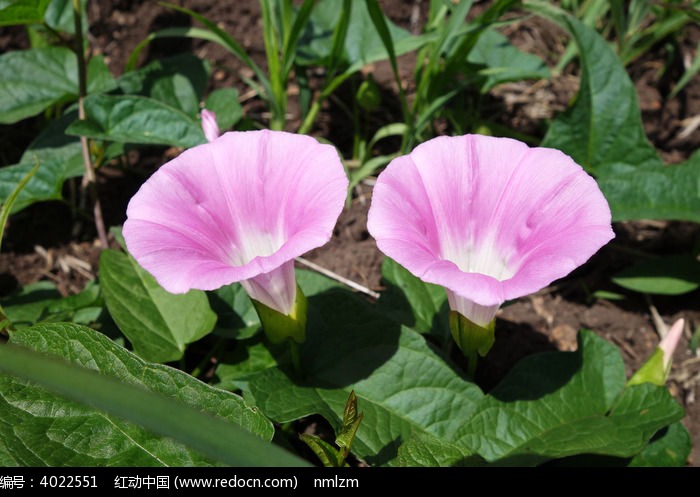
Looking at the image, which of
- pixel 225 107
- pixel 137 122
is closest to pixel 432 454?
pixel 137 122

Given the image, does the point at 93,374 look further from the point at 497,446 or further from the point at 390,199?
the point at 497,446

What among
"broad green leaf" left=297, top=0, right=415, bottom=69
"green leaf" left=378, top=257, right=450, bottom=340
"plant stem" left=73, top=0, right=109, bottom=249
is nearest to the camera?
"green leaf" left=378, top=257, right=450, bottom=340

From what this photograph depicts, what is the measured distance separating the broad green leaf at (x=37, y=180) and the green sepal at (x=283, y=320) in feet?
2.85

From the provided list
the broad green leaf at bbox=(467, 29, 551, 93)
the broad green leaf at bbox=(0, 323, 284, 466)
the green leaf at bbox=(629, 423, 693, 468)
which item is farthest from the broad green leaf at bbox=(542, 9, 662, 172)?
the broad green leaf at bbox=(0, 323, 284, 466)

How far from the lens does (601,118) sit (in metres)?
2.44

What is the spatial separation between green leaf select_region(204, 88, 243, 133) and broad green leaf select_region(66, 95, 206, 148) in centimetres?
33

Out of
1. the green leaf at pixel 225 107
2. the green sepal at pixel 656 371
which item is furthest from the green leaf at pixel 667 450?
the green leaf at pixel 225 107

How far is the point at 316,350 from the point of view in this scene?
6.47ft

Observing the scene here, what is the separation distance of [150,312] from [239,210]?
0.46 m

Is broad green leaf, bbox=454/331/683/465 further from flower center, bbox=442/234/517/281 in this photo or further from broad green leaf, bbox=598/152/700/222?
broad green leaf, bbox=598/152/700/222

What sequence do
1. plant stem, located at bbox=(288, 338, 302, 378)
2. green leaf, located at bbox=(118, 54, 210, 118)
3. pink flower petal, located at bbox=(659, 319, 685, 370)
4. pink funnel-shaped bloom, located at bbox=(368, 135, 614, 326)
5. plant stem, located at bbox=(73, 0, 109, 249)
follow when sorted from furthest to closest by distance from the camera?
green leaf, located at bbox=(118, 54, 210, 118), plant stem, located at bbox=(73, 0, 109, 249), pink flower petal, located at bbox=(659, 319, 685, 370), plant stem, located at bbox=(288, 338, 302, 378), pink funnel-shaped bloom, located at bbox=(368, 135, 614, 326)

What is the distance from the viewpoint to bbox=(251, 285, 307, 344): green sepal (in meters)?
1.71

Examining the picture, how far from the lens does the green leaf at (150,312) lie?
1.89 meters
